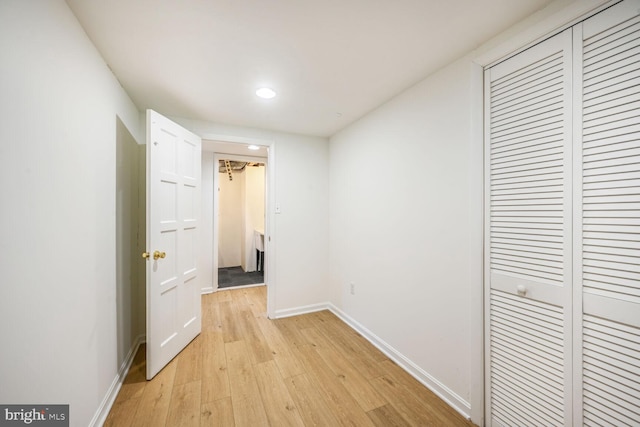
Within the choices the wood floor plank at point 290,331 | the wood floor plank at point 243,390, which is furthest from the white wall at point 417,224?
the wood floor plank at point 243,390

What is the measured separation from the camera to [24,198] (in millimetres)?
914

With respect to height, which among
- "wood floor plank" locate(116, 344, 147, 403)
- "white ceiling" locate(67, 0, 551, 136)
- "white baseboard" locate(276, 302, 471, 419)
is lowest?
"wood floor plank" locate(116, 344, 147, 403)

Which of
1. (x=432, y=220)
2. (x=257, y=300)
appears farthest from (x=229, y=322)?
(x=432, y=220)

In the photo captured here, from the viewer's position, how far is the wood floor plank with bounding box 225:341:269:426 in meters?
1.52

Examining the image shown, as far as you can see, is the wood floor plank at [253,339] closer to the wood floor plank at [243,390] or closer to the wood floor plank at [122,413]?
the wood floor plank at [243,390]

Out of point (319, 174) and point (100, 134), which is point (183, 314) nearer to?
point (100, 134)

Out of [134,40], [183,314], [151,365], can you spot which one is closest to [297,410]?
[151,365]

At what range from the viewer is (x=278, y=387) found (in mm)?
1792

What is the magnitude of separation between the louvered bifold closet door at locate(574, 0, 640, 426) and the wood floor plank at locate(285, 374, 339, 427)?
129 cm

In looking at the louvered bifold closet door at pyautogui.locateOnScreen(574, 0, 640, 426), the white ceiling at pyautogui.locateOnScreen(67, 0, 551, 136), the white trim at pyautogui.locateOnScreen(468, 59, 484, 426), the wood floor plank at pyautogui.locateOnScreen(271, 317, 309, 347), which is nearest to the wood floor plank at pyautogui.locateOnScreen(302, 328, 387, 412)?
the wood floor plank at pyautogui.locateOnScreen(271, 317, 309, 347)

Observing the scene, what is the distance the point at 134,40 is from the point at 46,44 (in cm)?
48

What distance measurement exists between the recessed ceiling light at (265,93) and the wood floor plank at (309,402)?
2343 mm

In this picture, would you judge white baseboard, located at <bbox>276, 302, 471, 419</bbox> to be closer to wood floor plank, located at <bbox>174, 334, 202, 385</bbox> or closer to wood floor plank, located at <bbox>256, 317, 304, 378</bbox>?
wood floor plank, located at <bbox>256, 317, 304, 378</bbox>

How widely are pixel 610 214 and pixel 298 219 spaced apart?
262 cm
